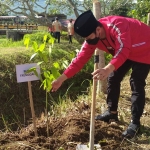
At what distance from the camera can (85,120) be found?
11.0ft

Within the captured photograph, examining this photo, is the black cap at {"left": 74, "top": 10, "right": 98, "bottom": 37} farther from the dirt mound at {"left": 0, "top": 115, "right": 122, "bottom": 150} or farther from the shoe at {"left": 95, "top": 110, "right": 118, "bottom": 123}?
the shoe at {"left": 95, "top": 110, "right": 118, "bottom": 123}

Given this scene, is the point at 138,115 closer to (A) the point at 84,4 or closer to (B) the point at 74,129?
(B) the point at 74,129

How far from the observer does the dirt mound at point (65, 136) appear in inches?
113

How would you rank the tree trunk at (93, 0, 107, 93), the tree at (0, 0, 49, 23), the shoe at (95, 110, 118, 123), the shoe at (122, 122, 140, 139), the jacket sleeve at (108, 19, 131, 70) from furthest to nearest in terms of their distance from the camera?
the tree at (0, 0, 49, 23)
the tree trunk at (93, 0, 107, 93)
the shoe at (95, 110, 118, 123)
the shoe at (122, 122, 140, 139)
the jacket sleeve at (108, 19, 131, 70)

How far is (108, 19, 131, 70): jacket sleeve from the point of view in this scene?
2.44m

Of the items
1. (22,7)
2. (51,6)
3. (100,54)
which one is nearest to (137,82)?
(100,54)

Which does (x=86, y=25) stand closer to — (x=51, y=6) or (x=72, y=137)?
(x=72, y=137)

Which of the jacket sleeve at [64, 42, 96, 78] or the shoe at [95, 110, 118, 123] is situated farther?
the shoe at [95, 110, 118, 123]

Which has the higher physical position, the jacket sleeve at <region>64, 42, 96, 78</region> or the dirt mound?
the jacket sleeve at <region>64, 42, 96, 78</region>

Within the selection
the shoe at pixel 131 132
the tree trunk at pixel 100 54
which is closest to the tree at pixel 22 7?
the tree trunk at pixel 100 54

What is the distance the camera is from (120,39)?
2.51 meters

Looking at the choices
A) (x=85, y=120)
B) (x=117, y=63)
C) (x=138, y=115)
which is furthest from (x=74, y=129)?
(x=117, y=63)

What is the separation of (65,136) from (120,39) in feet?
3.83

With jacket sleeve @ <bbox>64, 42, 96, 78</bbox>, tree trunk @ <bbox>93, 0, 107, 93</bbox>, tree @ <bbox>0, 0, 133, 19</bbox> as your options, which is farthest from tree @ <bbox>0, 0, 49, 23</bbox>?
jacket sleeve @ <bbox>64, 42, 96, 78</bbox>
